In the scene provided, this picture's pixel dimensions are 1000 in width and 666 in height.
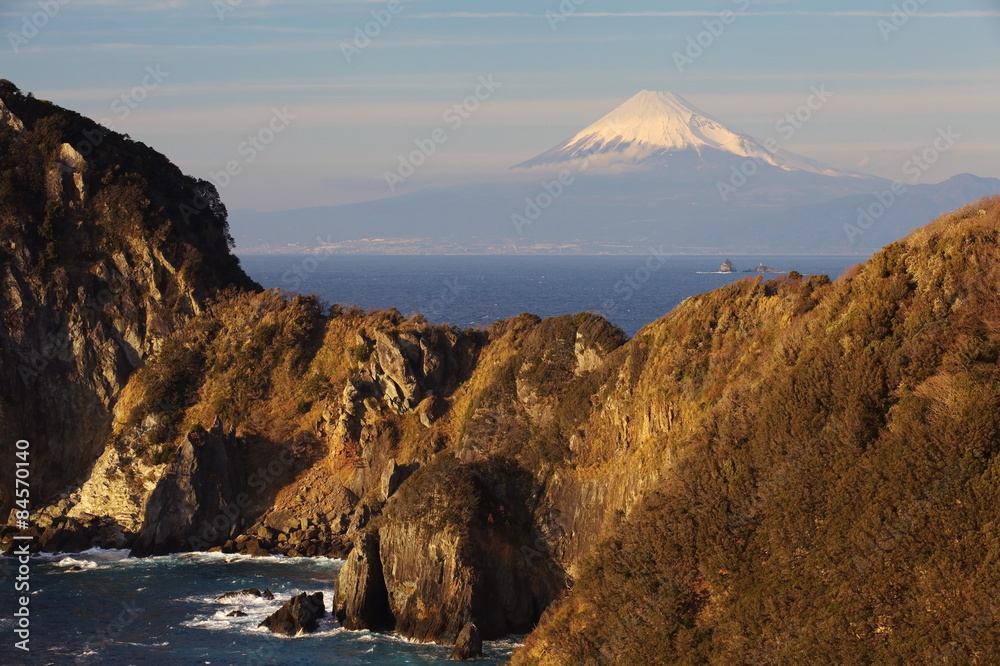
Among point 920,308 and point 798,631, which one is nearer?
point 798,631

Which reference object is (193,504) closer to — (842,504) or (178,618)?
(178,618)

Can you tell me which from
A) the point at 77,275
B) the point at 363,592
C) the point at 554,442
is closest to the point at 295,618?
the point at 363,592

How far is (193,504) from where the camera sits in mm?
58031

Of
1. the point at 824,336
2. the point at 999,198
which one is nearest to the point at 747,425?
the point at 824,336

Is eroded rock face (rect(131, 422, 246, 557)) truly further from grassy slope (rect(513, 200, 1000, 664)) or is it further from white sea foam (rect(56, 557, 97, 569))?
grassy slope (rect(513, 200, 1000, 664))

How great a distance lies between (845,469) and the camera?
3500cm

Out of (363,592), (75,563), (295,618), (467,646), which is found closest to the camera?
(467,646)

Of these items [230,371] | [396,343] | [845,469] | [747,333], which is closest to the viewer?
[845,469]

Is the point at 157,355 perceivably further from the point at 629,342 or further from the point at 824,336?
the point at 824,336

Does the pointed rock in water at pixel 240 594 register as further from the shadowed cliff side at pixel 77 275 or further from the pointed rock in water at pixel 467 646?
the shadowed cliff side at pixel 77 275

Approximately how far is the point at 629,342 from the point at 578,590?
16.4m

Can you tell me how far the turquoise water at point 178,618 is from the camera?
4291 cm

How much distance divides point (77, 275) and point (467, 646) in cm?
3647

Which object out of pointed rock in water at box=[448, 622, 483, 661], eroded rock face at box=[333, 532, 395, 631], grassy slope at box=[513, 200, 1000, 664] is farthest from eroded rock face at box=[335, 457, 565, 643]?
grassy slope at box=[513, 200, 1000, 664]
